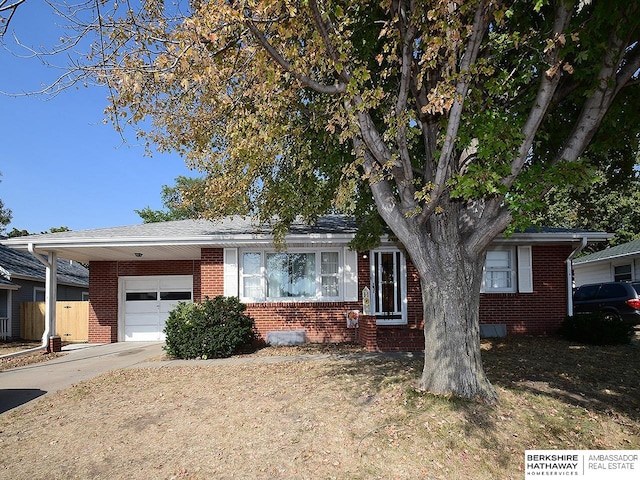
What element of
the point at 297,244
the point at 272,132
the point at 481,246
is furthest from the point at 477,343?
the point at 297,244

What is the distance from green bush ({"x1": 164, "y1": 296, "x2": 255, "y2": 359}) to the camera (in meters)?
10.4

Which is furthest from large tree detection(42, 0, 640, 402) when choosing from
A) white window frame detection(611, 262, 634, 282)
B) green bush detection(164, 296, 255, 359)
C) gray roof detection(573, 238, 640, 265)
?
white window frame detection(611, 262, 634, 282)

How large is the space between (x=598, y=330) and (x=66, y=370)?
13.1 metres

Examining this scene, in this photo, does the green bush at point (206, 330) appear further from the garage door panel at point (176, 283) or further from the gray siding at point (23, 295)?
the gray siding at point (23, 295)

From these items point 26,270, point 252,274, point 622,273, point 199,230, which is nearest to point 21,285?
point 26,270

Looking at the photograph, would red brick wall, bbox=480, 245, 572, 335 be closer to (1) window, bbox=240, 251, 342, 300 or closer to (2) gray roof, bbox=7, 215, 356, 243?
(1) window, bbox=240, 251, 342, 300

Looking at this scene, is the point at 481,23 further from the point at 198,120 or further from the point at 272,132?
the point at 198,120

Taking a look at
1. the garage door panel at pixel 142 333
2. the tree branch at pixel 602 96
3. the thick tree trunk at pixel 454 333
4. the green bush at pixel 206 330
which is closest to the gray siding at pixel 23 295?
the garage door panel at pixel 142 333

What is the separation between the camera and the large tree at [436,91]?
5.42 meters

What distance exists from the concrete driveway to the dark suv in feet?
49.1

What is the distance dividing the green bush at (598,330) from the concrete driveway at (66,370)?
37.1 ft

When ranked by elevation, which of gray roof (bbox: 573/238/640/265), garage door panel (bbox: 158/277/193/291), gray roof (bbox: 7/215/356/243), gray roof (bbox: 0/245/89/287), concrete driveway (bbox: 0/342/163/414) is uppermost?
gray roof (bbox: 7/215/356/243)

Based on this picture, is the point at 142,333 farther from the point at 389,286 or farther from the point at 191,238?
the point at 389,286

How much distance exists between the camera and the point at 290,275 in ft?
42.0
